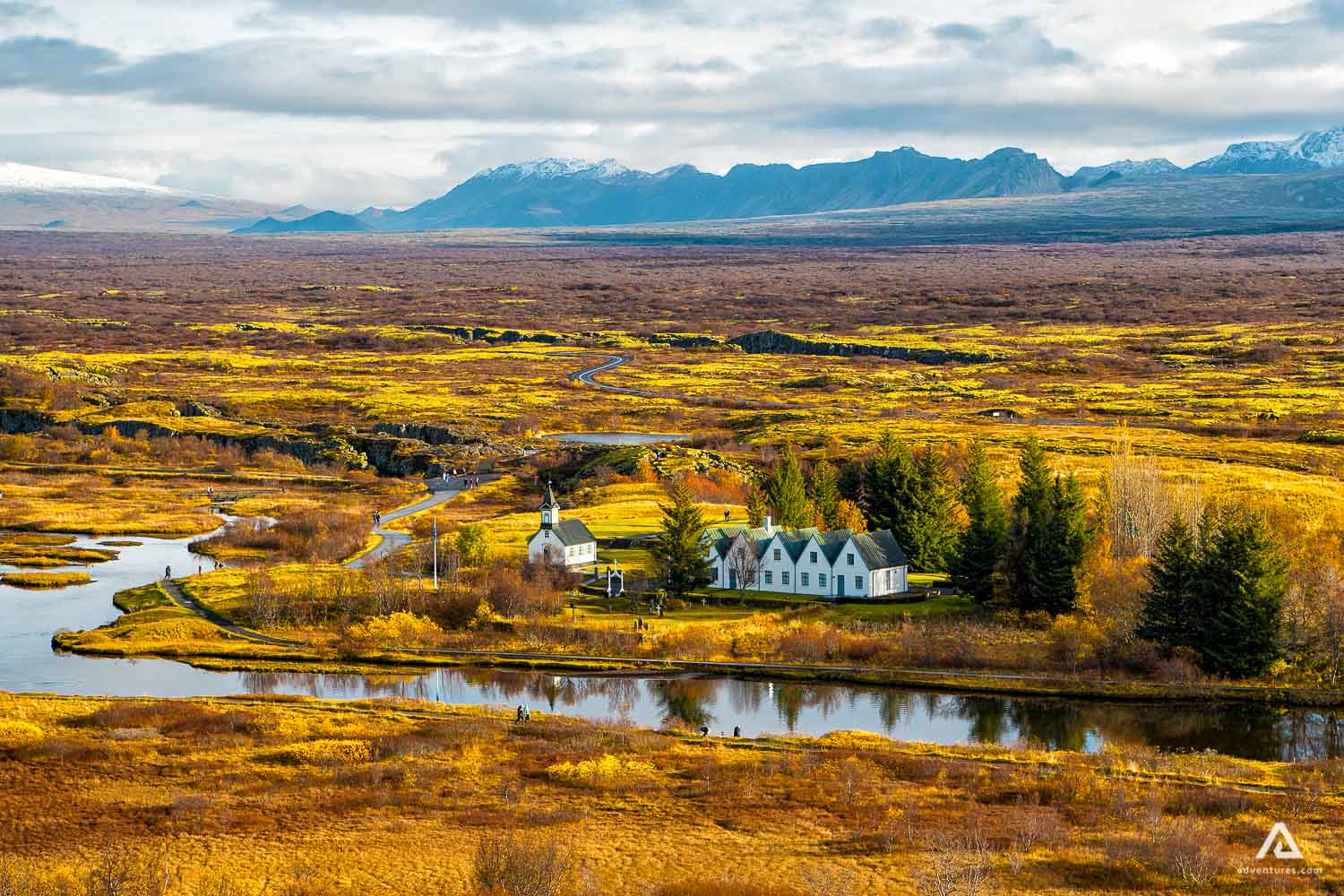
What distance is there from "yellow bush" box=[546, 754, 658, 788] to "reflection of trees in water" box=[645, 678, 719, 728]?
6.39m

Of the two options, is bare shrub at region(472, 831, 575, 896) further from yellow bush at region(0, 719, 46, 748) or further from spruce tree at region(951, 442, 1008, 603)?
spruce tree at region(951, 442, 1008, 603)

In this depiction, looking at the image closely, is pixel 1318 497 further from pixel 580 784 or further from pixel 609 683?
pixel 580 784

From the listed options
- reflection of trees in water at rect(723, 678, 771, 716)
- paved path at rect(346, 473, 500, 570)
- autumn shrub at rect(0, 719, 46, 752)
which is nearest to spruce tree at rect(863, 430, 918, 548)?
reflection of trees in water at rect(723, 678, 771, 716)

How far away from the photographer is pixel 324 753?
5422 cm

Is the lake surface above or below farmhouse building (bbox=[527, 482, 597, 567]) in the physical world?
below

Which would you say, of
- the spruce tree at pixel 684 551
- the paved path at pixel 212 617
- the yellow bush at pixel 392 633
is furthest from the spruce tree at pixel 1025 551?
the paved path at pixel 212 617

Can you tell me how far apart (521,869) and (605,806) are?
9.94 m

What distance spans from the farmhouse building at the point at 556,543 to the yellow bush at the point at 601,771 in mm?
30357

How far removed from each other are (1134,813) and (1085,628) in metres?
22.7

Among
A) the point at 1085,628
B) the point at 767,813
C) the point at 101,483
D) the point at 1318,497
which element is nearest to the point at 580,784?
the point at 767,813

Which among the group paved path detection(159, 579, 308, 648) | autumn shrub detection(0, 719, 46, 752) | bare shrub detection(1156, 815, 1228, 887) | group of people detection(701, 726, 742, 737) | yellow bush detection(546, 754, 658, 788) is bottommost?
paved path detection(159, 579, 308, 648)

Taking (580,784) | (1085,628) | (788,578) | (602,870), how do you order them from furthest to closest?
(788,578)
(1085,628)
(580,784)
(602,870)

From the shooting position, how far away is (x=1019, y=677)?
6525cm

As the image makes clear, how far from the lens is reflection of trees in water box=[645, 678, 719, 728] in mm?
60688
